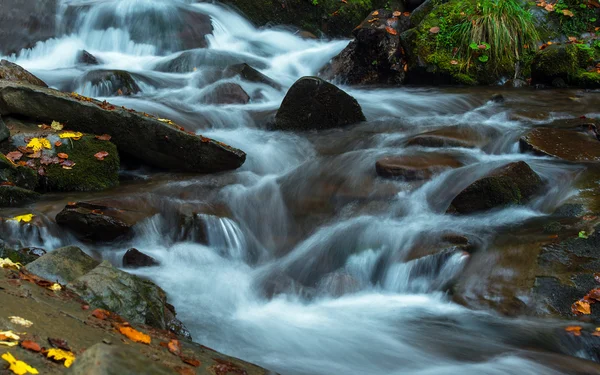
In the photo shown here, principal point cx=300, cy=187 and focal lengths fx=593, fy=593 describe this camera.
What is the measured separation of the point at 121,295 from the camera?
3.42 m

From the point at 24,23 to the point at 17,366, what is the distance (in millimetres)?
11792

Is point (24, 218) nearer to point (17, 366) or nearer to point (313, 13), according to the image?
point (17, 366)

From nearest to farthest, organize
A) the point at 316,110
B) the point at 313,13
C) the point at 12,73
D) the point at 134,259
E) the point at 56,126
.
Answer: the point at 134,259, the point at 56,126, the point at 12,73, the point at 316,110, the point at 313,13

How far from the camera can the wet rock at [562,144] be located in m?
6.49

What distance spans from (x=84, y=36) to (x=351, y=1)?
22.0 ft

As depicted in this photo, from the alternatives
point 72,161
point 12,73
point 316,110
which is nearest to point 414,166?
point 316,110

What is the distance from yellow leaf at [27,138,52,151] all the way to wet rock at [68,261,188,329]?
326 cm

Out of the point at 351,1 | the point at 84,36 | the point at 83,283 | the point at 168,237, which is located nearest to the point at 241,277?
the point at 168,237

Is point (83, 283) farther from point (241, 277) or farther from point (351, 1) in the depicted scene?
point (351, 1)

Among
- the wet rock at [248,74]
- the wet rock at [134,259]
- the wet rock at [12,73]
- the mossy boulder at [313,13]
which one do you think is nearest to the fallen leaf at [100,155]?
the wet rock at [134,259]

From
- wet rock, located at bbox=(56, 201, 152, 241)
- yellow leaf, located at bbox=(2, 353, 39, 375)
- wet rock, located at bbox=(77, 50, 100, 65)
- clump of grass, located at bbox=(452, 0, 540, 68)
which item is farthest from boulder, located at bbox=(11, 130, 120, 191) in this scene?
clump of grass, located at bbox=(452, 0, 540, 68)

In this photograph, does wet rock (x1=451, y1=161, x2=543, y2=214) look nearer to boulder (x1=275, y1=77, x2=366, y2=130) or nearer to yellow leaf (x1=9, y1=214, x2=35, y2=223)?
boulder (x1=275, y1=77, x2=366, y2=130)

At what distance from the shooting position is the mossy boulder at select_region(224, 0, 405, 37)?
14.5 metres

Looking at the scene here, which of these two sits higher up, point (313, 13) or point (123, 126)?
point (313, 13)
